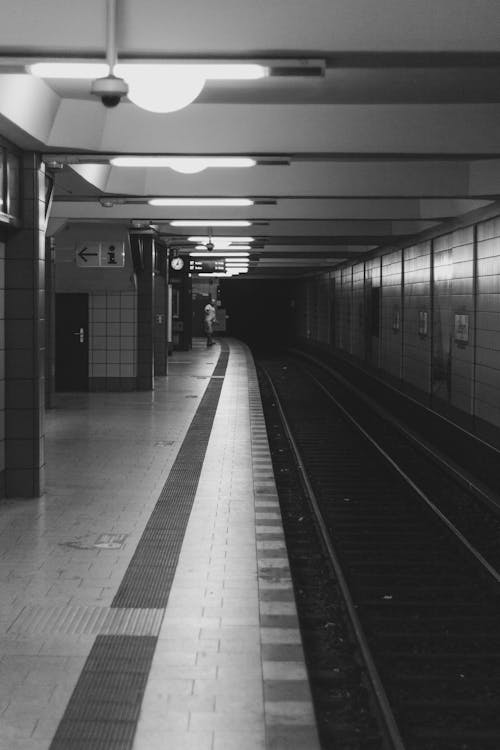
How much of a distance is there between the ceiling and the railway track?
331 centimetres

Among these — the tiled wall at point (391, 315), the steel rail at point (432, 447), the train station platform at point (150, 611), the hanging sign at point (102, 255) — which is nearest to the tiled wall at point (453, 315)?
the steel rail at point (432, 447)

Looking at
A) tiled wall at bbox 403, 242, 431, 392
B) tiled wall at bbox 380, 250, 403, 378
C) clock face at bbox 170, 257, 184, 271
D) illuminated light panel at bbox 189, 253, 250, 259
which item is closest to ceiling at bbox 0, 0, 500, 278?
tiled wall at bbox 403, 242, 431, 392

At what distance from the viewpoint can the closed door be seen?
825 inches

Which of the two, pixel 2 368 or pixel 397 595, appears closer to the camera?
pixel 397 595

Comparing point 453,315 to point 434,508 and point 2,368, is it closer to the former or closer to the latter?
point 434,508

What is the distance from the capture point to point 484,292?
579 inches

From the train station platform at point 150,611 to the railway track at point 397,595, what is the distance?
42cm

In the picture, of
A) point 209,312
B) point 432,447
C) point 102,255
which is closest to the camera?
point 432,447

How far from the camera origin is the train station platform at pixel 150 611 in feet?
14.8

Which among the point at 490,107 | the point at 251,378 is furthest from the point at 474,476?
the point at 251,378

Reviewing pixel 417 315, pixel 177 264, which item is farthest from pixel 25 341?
pixel 177 264

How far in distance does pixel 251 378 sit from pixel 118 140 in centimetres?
1706

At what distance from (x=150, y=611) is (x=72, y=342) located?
15.2m

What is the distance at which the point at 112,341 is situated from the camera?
20984 mm
